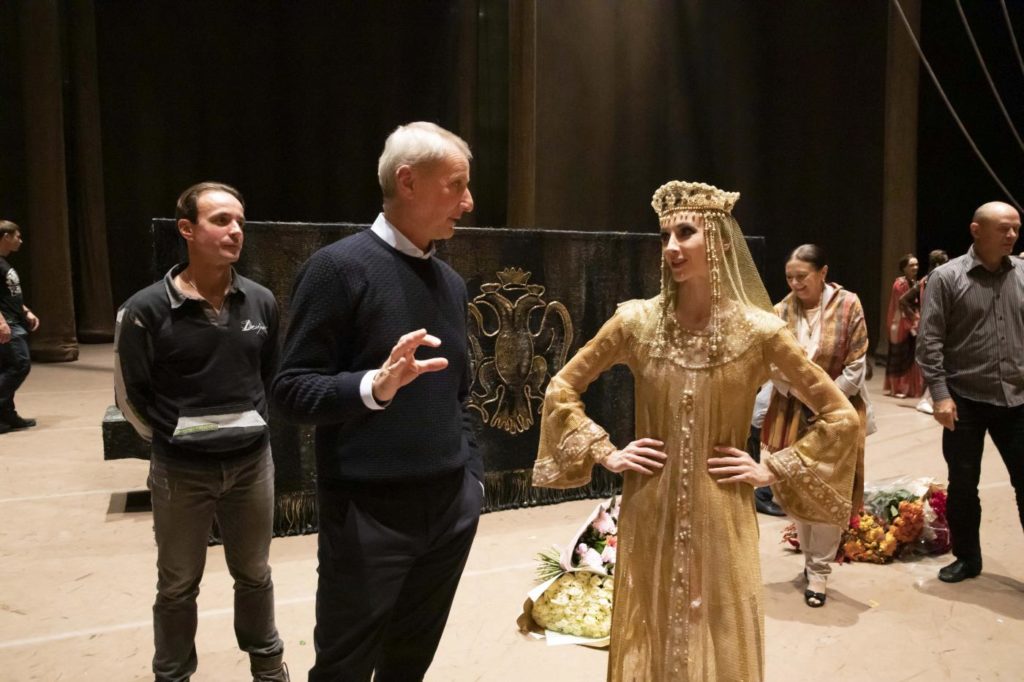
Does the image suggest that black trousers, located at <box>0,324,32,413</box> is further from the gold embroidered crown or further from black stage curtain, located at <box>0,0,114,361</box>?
the gold embroidered crown

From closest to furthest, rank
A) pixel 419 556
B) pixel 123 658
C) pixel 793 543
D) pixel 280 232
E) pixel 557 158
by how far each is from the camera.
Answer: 1. pixel 419 556
2. pixel 123 658
3. pixel 280 232
4. pixel 793 543
5. pixel 557 158

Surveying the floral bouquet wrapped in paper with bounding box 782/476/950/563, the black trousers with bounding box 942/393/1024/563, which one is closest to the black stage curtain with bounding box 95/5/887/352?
the floral bouquet wrapped in paper with bounding box 782/476/950/563

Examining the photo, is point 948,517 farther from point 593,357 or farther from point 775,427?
point 593,357

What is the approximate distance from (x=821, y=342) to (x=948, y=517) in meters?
1.15

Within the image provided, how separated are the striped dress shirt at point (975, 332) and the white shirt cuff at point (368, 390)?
3168 mm

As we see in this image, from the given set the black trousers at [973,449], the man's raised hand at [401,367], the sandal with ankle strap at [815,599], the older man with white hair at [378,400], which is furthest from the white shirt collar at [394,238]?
the black trousers at [973,449]

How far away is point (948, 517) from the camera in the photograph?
173 inches

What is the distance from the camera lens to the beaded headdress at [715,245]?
2414 mm

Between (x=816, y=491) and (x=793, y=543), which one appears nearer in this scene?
(x=816, y=491)

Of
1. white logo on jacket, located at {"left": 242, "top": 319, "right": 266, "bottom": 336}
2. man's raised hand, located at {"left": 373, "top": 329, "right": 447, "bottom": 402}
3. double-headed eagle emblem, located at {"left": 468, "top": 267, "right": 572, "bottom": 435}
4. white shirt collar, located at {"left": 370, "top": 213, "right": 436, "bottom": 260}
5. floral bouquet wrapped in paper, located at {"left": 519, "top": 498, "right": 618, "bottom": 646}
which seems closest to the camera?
man's raised hand, located at {"left": 373, "top": 329, "right": 447, "bottom": 402}

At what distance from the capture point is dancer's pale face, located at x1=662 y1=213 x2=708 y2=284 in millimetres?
2400

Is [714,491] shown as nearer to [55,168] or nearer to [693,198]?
[693,198]

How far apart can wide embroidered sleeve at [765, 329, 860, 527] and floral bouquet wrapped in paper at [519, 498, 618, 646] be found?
59.7 inches

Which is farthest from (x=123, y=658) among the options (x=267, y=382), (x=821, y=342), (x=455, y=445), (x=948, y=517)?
(x=948, y=517)
